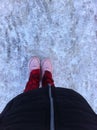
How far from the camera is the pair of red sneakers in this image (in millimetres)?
1606

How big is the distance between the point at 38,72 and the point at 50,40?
0.71ft

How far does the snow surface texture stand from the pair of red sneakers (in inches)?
2.3

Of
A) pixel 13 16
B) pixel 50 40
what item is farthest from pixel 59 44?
pixel 13 16

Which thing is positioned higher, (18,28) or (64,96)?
(18,28)

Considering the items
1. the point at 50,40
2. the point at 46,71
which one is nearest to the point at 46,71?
the point at 46,71

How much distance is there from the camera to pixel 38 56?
1.73 m

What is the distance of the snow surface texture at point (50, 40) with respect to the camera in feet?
5.49

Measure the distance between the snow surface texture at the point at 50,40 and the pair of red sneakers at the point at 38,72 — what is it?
0.06 m

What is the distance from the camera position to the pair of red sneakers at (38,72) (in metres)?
1.61

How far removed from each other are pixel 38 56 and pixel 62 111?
0.71m

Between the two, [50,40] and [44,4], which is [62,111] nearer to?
[50,40]

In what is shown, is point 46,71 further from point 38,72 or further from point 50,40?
point 50,40

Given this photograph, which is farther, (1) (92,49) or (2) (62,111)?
(1) (92,49)

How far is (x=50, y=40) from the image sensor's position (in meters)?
1.71
